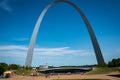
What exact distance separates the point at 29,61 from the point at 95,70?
2102 centimetres

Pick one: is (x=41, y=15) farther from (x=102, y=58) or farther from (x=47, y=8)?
(x=102, y=58)

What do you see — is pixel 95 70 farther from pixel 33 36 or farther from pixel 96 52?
pixel 33 36

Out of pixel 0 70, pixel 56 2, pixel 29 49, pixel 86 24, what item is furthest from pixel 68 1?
pixel 0 70

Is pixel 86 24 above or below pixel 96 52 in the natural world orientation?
above

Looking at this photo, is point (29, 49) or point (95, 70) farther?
point (29, 49)

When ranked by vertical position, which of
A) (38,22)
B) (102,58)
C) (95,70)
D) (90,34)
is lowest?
(95,70)

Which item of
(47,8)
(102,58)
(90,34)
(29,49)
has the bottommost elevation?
(102,58)

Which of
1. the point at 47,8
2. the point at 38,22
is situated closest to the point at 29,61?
the point at 38,22

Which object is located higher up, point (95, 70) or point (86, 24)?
point (86, 24)

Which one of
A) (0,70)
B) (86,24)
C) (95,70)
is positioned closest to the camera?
(95,70)

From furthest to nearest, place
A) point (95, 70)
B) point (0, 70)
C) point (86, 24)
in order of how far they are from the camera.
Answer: point (86, 24)
point (0, 70)
point (95, 70)

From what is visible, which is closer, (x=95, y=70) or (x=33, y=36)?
(x=95, y=70)

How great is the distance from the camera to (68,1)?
63781 millimetres

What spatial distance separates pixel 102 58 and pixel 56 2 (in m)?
24.6
